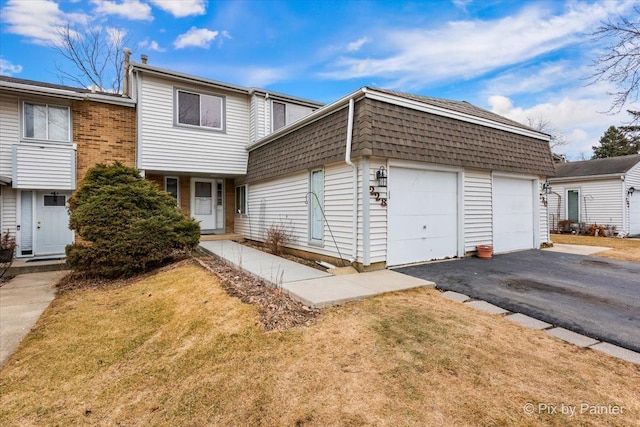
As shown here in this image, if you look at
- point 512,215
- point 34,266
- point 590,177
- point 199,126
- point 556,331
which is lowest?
point 34,266

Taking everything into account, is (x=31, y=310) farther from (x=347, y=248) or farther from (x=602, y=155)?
(x=602, y=155)

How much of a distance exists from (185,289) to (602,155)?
42382mm

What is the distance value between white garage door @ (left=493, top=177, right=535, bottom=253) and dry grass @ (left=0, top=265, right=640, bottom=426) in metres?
5.00

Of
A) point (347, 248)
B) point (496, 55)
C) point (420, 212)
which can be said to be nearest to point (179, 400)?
point (347, 248)

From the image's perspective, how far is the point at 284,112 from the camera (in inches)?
488

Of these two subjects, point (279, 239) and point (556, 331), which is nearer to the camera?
point (556, 331)

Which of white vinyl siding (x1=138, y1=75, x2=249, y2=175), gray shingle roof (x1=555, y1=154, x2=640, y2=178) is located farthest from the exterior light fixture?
gray shingle roof (x1=555, y1=154, x2=640, y2=178)

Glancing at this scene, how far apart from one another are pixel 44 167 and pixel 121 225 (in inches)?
176

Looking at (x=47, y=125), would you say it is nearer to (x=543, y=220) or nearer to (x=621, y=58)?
(x=543, y=220)

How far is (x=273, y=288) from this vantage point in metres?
5.17

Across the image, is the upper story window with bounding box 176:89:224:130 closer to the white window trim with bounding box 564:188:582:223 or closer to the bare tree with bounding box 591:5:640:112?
the bare tree with bounding box 591:5:640:112

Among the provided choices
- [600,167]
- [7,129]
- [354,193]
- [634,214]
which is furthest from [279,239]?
[634,214]

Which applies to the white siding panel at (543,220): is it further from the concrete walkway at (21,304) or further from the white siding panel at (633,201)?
the concrete walkway at (21,304)

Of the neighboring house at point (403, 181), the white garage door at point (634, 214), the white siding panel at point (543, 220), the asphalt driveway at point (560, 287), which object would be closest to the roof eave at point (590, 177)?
the white garage door at point (634, 214)
